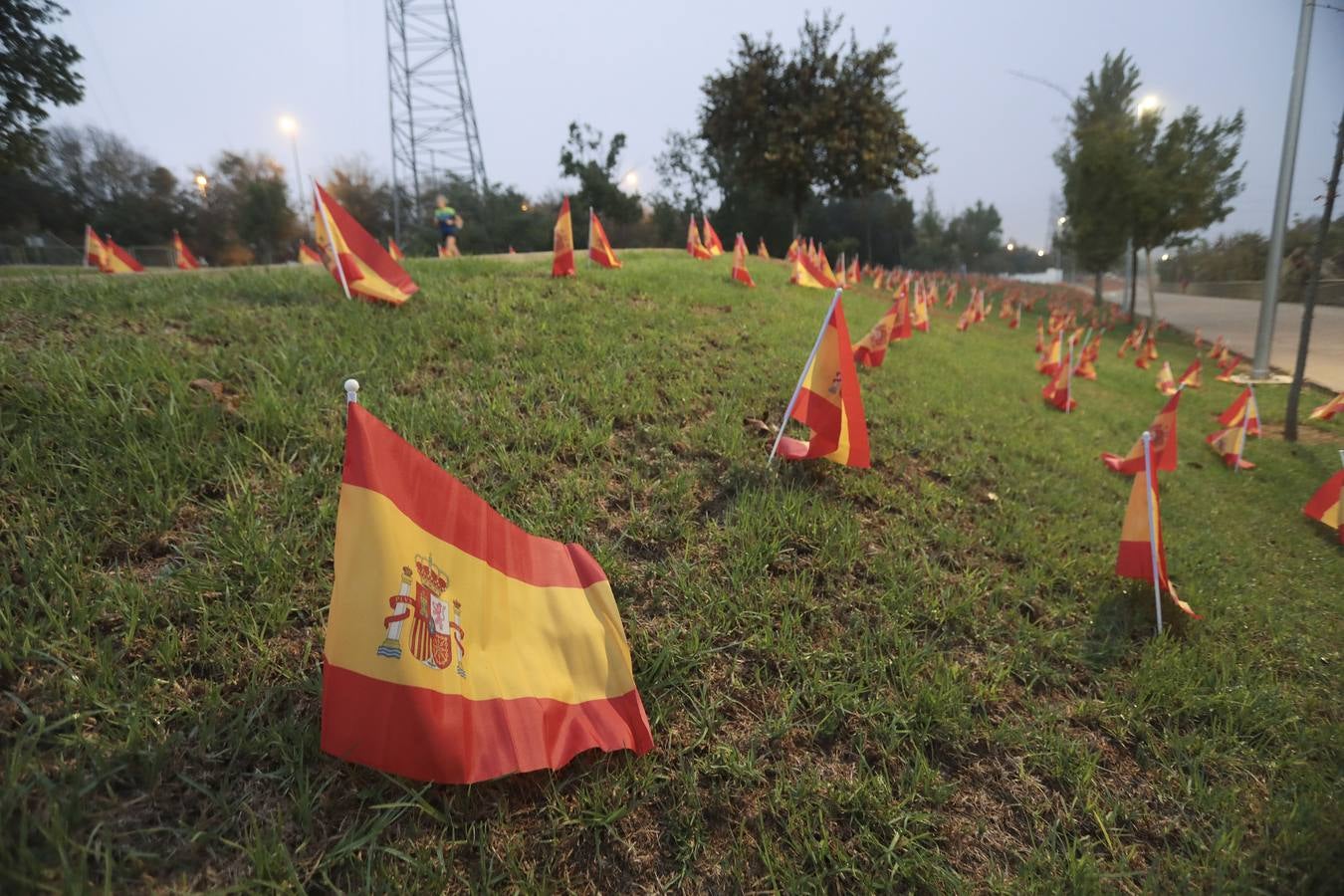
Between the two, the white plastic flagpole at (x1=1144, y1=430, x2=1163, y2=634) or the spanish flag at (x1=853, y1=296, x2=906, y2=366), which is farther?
the spanish flag at (x1=853, y1=296, x2=906, y2=366)

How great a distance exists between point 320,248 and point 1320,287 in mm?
12190

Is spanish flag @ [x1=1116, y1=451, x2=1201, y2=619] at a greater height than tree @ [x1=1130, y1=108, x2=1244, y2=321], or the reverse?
tree @ [x1=1130, y1=108, x2=1244, y2=321]

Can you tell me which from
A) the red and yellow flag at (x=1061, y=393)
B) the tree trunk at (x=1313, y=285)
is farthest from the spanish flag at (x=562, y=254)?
the tree trunk at (x=1313, y=285)

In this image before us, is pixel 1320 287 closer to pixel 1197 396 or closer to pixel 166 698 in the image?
pixel 1197 396

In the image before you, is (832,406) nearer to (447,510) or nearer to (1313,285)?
(447,510)

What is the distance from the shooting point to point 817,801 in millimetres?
1801

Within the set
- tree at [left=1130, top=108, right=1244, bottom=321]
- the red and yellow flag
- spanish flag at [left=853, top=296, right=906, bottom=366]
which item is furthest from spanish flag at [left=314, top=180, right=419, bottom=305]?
tree at [left=1130, top=108, right=1244, bottom=321]

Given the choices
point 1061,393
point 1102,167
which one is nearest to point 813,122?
point 1102,167

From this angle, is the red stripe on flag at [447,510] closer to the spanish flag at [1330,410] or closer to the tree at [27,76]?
the tree at [27,76]

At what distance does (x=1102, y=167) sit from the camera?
1953 centimetres

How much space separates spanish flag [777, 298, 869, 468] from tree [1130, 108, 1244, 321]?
22.0 m

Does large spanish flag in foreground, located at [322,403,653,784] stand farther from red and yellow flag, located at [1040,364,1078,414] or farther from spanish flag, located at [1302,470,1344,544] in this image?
red and yellow flag, located at [1040,364,1078,414]

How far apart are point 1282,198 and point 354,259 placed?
16863 millimetres

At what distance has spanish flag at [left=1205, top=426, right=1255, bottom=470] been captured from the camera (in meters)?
6.75
